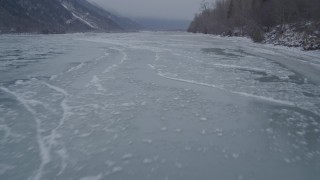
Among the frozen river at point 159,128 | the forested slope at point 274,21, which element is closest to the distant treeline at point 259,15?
the forested slope at point 274,21

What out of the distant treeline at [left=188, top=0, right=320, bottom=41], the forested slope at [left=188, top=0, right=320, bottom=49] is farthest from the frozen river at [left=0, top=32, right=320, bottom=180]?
the distant treeline at [left=188, top=0, right=320, bottom=41]

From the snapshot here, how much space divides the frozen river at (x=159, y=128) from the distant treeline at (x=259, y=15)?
33833mm

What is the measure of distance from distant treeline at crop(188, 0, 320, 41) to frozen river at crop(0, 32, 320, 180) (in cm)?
3383

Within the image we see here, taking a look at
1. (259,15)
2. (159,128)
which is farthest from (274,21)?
(159,128)

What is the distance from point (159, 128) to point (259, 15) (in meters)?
54.3

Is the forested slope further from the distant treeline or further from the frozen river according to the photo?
the frozen river

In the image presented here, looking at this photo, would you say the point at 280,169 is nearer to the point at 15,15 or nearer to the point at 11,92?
the point at 11,92

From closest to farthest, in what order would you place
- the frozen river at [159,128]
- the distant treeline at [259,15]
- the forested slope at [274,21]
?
the frozen river at [159,128] → the forested slope at [274,21] → the distant treeline at [259,15]

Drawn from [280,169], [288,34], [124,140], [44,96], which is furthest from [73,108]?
[288,34]

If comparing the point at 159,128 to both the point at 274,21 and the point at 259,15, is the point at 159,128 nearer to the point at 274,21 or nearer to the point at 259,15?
the point at 274,21

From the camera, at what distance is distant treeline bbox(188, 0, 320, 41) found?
1790 inches

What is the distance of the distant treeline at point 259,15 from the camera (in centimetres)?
4547

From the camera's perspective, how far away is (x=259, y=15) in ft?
189

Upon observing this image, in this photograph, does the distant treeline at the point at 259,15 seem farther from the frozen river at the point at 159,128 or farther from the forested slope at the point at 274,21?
the frozen river at the point at 159,128
